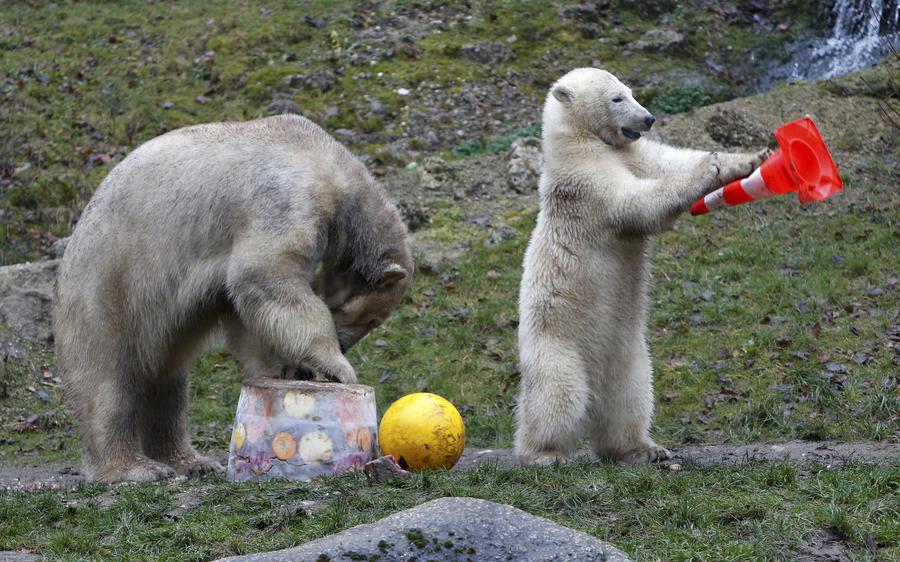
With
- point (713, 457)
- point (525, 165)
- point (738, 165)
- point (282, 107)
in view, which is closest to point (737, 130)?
point (525, 165)

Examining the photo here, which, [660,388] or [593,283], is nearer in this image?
[593,283]

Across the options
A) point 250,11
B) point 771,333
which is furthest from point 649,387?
point 250,11

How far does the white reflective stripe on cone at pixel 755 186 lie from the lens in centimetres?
545

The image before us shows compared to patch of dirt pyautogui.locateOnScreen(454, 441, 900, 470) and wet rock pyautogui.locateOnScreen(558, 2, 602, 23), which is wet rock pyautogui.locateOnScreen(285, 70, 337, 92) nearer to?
wet rock pyautogui.locateOnScreen(558, 2, 602, 23)

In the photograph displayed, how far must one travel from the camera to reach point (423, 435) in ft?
19.8

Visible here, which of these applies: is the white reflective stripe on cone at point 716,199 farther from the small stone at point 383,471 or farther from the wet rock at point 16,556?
the wet rock at point 16,556

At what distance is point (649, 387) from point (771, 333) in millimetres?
3255

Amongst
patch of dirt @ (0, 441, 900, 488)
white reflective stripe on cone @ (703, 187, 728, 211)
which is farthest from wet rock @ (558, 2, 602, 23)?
white reflective stripe on cone @ (703, 187, 728, 211)

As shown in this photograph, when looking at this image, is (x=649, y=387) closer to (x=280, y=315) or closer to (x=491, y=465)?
(x=491, y=465)

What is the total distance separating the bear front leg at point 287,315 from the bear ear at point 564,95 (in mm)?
1941

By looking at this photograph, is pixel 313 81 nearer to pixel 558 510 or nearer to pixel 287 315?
pixel 287 315

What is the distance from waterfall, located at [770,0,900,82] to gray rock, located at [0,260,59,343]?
11.0m

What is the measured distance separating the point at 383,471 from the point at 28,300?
6.48 meters

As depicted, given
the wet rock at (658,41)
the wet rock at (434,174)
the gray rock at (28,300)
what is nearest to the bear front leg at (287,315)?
the gray rock at (28,300)
